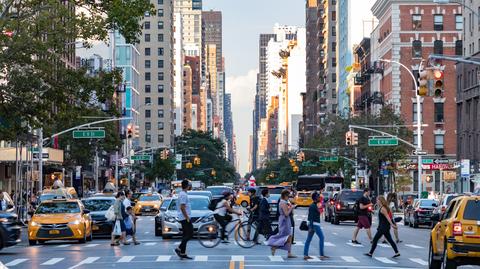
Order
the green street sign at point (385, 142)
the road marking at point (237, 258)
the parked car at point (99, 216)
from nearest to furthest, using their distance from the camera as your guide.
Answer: the road marking at point (237, 258), the parked car at point (99, 216), the green street sign at point (385, 142)

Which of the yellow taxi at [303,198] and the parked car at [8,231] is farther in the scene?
the yellow taxi at [303,198]

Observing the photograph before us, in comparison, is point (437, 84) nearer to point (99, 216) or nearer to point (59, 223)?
point (59, 223)

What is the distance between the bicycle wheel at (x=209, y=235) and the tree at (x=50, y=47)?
250 inches

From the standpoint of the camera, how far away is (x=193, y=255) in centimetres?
3061

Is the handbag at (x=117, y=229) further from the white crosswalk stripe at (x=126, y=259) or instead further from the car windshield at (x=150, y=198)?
the car windshield at (x=150, y=198)

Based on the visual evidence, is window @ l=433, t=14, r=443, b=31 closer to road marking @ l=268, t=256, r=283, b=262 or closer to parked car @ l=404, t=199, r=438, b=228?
parked car @ l=404, t=199, r=438, b=228

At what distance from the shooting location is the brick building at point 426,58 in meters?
107

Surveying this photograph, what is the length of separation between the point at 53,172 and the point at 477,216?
81.1m

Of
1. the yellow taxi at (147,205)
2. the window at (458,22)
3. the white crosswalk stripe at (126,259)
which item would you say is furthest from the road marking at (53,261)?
the window at (458,22)


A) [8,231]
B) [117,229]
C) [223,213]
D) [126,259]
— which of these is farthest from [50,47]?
[126,259]

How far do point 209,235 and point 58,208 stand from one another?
6.71 meters

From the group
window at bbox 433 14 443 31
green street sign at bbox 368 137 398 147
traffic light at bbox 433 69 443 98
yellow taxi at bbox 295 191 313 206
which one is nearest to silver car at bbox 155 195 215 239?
traffic light at bbox 433 69 443 98

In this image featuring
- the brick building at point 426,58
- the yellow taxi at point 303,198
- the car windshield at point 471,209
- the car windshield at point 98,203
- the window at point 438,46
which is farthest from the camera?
the window at point 438,46

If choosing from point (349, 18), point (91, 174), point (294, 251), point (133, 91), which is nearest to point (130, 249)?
point (294, 251)
